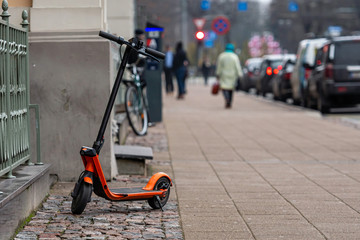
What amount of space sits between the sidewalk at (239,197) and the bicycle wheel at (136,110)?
1.12 feet

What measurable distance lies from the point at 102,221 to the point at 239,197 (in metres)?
1.64

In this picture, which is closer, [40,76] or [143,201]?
[143,201]

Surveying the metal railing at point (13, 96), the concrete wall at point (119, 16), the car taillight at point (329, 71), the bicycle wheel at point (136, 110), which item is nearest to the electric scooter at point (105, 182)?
the metal railing at point (13, 96)

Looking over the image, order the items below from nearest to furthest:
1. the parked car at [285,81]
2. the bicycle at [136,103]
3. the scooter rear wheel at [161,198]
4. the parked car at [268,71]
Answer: the scooter rear wheel at [161,198] → the bicycle at [136,103] → the parked car at [285,81] → the parked car at [268,71]

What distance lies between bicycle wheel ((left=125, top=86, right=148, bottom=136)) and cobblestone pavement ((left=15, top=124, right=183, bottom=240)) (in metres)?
5.85

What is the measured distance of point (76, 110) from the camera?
8.26 m

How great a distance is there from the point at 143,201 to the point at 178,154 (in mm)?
3844

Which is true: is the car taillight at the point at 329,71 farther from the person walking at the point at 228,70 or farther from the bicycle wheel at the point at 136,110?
the bicycle wheel at the point at 136,110

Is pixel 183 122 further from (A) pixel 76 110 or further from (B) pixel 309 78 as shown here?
(A) pixel 76 110

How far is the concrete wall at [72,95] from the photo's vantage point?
8.24 meters

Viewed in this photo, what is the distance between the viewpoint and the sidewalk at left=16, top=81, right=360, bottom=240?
5.93 meters

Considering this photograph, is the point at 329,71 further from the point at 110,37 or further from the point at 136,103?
the point at 110,37

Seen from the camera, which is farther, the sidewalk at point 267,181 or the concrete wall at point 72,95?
the concrete wall at point 72,95

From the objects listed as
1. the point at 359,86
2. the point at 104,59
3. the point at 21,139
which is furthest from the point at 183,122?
the point at 21,139
